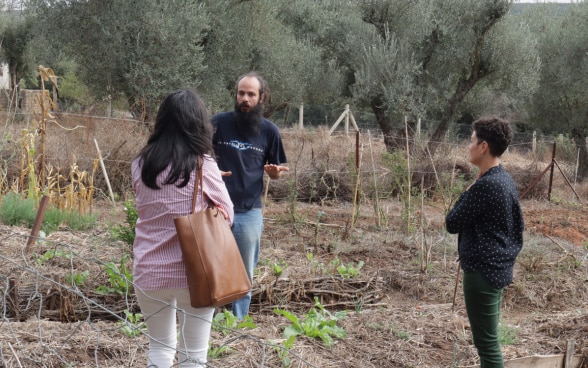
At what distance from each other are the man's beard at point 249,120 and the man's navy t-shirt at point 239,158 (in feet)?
0.10

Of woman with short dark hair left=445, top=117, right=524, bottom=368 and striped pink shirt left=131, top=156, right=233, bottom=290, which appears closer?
striped pink shirt left=131, top=156, right=233, bottom=290

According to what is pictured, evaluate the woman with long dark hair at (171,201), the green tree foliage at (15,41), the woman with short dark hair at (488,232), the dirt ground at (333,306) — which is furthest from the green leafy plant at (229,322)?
the green tree foliage at (15,41)

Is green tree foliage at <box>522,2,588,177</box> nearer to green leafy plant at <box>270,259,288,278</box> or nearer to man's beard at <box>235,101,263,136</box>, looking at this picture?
A: green leafy plant at <box>270,259,288,278</box>

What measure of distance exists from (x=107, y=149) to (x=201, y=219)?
8.95m

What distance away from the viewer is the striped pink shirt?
2.70 metres

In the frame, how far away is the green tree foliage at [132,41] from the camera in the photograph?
A: 12.5 m

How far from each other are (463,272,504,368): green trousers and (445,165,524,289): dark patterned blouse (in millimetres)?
46

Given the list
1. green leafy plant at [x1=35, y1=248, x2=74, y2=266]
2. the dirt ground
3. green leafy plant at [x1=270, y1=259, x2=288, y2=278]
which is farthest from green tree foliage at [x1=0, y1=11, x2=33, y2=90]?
green leafy plant at [x1=270, y1=259, x2=288, y2=278]

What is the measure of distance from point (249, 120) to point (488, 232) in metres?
1.61

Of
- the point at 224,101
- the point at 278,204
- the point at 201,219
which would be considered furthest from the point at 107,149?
the point at 201,219

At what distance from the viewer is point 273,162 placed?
13.9 feet

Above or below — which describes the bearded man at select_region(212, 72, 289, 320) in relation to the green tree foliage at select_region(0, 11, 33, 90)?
below

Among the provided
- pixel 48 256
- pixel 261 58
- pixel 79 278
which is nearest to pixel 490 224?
pixel 79 278

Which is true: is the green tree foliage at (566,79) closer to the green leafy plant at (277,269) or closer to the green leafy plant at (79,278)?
the green leafy plant at (277,269)
